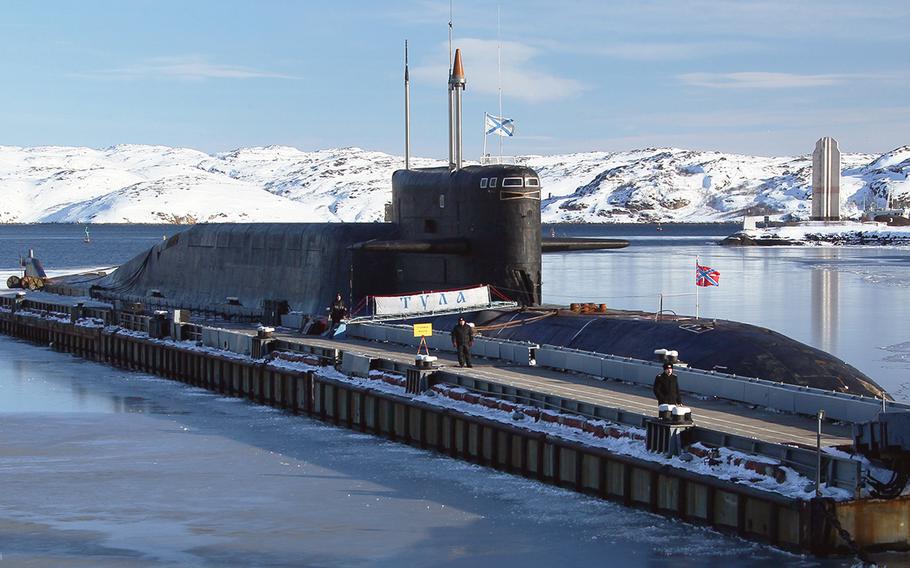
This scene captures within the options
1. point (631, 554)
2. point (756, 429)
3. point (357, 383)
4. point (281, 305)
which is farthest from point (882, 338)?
point (631, 554)

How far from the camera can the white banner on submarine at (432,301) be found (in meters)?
35.8

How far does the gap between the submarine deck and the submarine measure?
2233 mm

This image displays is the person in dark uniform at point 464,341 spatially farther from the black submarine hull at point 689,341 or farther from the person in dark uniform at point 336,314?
the person in dark uniform at point 336,314

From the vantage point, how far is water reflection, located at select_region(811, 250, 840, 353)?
49469mm

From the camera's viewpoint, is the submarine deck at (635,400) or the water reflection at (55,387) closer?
the submarine deck at (635,400)

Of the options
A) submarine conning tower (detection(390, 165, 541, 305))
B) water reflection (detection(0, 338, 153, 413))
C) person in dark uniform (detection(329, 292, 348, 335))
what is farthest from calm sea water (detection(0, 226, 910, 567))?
submarine conning tower (detection(390, 165, 541, 305))

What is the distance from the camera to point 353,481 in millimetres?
24812

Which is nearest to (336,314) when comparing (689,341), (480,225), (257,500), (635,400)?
(480,225)

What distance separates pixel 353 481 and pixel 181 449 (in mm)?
5456

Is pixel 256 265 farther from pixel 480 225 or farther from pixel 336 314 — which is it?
pixel 480 225

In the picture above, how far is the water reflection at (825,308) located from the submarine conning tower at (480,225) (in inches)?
584

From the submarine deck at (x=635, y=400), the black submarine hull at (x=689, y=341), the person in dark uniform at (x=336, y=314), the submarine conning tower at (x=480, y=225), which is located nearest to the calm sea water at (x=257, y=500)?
the submarine deck at (x=635, y=400)

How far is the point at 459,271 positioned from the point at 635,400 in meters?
12.0

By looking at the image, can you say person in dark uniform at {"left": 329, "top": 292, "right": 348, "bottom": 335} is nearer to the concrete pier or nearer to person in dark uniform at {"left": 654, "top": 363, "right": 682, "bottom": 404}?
the concrete pier
